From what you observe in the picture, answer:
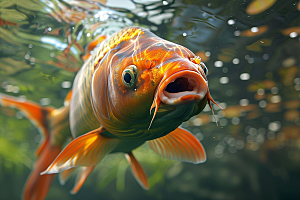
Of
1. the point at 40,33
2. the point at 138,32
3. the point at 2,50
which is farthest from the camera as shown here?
the point at 2,50

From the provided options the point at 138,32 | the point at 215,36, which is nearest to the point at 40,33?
the point at 138,32

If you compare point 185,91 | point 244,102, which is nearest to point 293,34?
point 244,102

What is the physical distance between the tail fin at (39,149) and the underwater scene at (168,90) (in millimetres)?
22

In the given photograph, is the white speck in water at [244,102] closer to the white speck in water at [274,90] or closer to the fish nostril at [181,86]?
the white speck in water at [274,90]

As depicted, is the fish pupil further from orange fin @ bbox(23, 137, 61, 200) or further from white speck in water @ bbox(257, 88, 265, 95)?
white speck in water @ bbox(257, 88, 265, 95)

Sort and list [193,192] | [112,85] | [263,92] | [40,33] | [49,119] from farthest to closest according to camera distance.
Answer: [193,192]
[263,92]
[40,33]
[49,119]
[112,85]

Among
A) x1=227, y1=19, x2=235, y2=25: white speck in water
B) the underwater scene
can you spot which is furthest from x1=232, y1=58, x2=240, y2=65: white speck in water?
x1=227, y1=19, x2=235, y2=25: white speck in water

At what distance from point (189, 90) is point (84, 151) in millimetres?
1659

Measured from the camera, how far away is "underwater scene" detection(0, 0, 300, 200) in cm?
281

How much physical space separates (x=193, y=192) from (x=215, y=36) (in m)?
10.6

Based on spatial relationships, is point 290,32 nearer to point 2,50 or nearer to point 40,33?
point 40,33

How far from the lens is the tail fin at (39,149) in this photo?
3382 millimetres

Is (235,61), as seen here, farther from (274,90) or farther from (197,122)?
(197,122)

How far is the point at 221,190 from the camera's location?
12906mm
